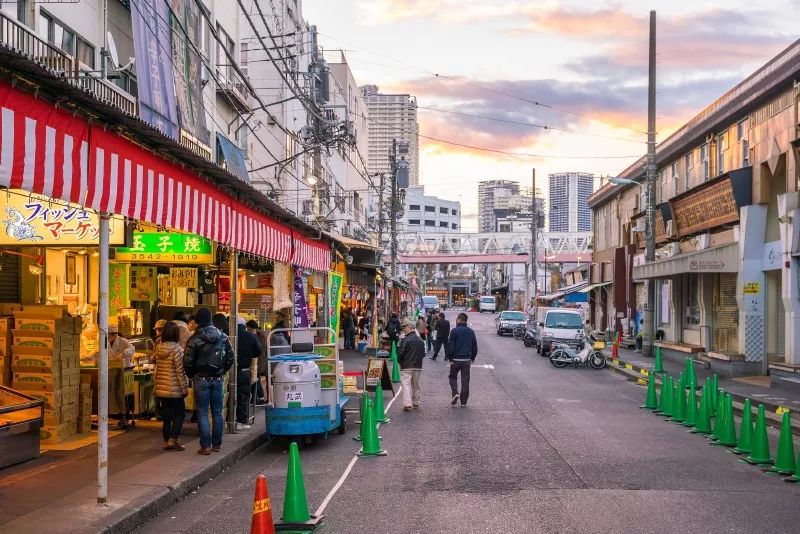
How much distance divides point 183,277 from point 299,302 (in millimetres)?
2892

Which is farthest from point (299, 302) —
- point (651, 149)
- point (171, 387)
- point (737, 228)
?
point (651, 149)

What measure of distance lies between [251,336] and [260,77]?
28.4 metres

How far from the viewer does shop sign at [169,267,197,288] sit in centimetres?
2083

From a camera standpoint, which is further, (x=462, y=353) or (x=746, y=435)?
(x=462, y=353)

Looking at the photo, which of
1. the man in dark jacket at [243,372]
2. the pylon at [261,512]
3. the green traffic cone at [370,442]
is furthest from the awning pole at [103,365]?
the man in dark jacket at [243,372]

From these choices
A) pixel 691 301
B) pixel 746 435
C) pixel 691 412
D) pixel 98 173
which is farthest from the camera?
pixel 691 301

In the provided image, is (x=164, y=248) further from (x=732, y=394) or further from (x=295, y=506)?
(x=732, y=394)

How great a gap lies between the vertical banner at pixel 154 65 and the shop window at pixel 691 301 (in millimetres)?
21086

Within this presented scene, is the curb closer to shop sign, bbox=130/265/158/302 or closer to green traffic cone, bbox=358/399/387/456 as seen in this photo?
green traffic cone, bbox=358/399/387/456

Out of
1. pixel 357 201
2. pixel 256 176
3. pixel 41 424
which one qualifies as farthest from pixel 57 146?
pixel 357 201

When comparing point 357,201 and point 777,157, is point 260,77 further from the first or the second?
point 357,201

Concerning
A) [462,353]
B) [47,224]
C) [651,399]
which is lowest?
[651,399]

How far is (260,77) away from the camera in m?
40.8

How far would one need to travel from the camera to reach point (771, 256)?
985 inches
